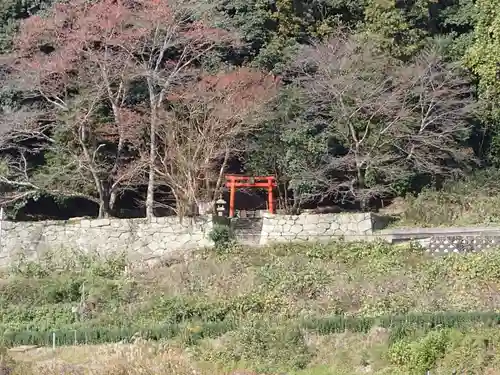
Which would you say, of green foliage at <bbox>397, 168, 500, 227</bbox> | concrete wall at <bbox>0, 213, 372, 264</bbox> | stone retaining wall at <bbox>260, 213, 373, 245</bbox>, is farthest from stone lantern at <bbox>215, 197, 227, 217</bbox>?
green foliage at <bbox>397, 168, 500, 227</bbox>

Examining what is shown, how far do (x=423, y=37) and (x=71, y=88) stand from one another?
449 inches

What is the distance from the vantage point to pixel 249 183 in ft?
78.0

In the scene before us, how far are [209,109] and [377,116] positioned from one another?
17.0 feet

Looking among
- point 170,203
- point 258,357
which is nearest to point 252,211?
point 170,203

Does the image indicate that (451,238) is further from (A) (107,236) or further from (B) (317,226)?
(A) (107,236)

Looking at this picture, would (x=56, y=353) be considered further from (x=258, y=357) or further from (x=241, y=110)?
(x=241, y=110)

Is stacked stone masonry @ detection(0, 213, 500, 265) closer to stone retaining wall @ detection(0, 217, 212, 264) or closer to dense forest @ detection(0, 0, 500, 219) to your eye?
stone retaining wall @ detection(0, 217, 212, 264)

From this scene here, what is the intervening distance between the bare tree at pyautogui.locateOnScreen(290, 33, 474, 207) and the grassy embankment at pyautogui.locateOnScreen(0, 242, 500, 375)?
13.3 ft

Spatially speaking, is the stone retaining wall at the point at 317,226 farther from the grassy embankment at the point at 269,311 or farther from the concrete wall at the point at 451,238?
the grassy embankment at the point at 269,311

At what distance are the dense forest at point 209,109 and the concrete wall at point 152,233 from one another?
2.53 ft

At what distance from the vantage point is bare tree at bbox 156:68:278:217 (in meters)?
22.7

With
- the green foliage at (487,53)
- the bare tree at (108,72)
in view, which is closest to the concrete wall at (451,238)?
the green foliage at (487,53)

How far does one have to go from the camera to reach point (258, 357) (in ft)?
48.3

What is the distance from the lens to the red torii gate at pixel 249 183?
23.5m
